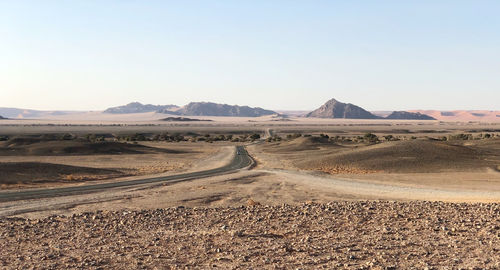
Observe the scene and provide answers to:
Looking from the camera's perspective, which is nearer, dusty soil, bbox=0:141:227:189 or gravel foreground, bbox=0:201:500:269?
gravel foreground, bbox=0:201:500:269

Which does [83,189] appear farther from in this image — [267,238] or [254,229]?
[267,238]

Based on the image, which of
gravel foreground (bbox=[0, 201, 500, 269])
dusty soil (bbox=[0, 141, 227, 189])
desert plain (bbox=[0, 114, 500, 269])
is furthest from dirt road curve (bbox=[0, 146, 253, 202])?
gravel foreground (bbox=[0, 201, 500, 269])

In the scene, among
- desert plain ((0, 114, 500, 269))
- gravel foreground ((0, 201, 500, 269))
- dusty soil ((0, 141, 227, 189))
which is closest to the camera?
gravel foreground ((0, 201, 500, 269))

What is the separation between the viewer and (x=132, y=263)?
438 inches

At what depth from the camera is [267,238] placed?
13.4 metres

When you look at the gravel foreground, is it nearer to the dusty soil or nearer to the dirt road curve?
the dirt road curve

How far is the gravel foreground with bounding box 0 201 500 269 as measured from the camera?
36.5 ft

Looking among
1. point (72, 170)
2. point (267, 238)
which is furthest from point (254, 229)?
point (72, 170)

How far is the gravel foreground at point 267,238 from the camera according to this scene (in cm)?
1112

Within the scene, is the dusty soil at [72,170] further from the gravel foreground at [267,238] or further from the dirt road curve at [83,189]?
the gravel foreground at [267,238]

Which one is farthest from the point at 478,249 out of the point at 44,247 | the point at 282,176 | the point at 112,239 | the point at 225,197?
the point at 282,176

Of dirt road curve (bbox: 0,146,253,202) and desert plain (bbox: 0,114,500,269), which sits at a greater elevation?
desert plain (bbox: 0,114,500,269)

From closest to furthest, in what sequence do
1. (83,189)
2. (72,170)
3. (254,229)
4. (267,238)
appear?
(267,238) < (254,229) < (83,189) < (72,170)

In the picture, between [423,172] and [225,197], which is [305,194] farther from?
[423,172]
